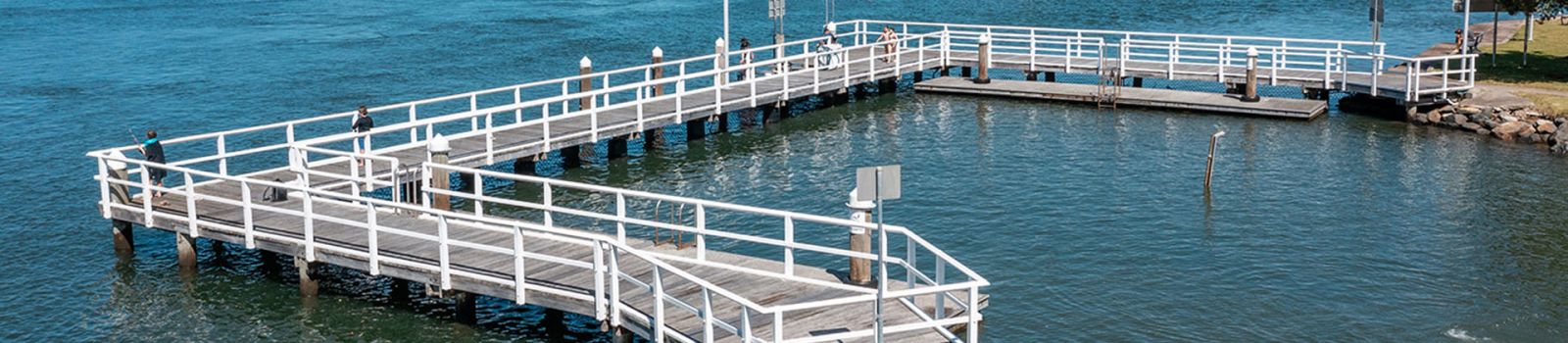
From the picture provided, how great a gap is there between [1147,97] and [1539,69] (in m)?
11.7

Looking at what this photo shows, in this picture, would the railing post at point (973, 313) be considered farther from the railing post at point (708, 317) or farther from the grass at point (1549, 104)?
the grass at point (1549, 104)

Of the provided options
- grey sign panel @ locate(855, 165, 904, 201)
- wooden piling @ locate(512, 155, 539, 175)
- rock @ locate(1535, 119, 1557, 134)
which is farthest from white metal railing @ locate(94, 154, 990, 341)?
rock @ locate(1535, 119, 1557, 134)

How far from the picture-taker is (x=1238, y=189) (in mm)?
33969

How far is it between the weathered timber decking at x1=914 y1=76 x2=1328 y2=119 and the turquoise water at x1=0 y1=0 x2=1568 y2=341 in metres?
0.46

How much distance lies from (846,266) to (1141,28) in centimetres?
4833

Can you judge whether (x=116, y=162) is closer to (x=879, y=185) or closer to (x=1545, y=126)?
(x=879, y=185)

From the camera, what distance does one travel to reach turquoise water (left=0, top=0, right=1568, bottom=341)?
24.8 m

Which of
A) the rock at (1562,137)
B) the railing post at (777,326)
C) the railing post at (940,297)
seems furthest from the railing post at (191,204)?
the rock at (1562,137)

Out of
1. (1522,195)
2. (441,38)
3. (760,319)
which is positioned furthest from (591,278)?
(441,38)

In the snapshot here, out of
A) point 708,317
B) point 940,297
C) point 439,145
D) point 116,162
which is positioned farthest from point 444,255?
point 116,162

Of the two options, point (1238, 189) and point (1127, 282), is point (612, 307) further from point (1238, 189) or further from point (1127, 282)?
point (1238, 189)

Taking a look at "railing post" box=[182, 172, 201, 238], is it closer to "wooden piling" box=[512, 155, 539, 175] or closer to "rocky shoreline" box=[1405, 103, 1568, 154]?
"wooden piling" box=[512, 155, 539, 175]

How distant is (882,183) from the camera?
55.8 feet

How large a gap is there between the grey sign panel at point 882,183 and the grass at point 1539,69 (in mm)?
28232
